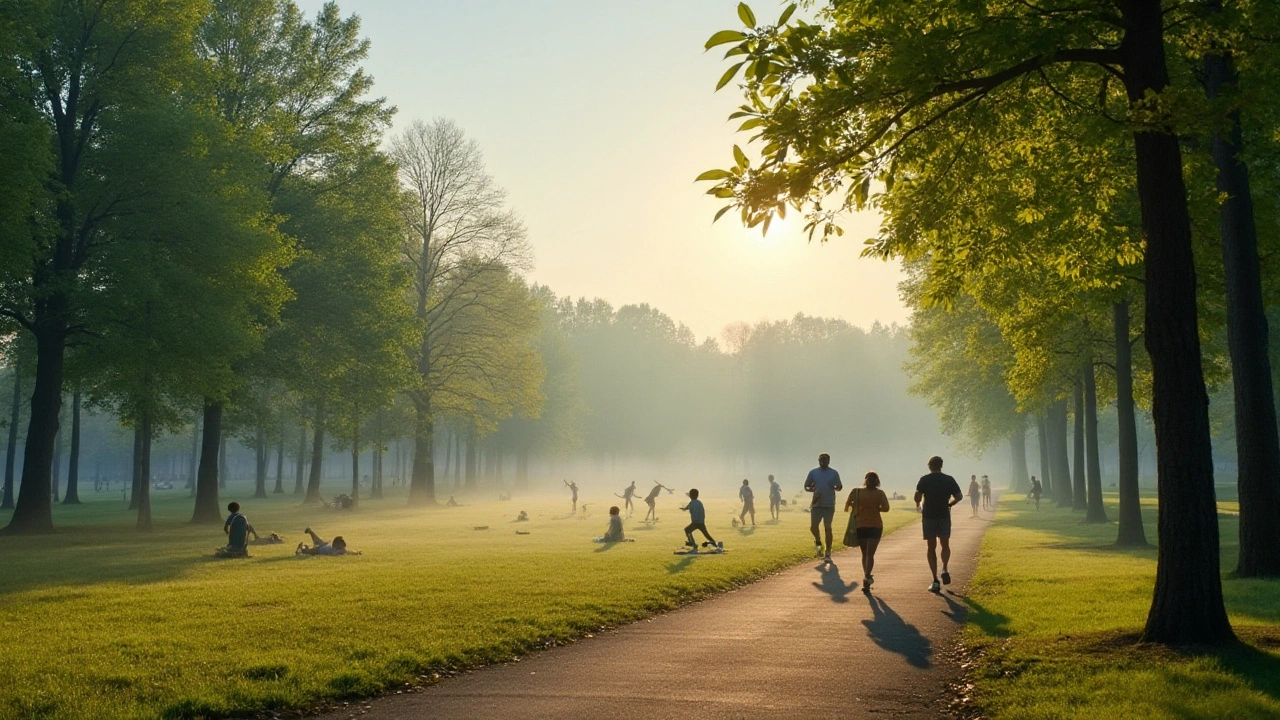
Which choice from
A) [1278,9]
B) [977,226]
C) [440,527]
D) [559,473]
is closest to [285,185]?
[440,527]

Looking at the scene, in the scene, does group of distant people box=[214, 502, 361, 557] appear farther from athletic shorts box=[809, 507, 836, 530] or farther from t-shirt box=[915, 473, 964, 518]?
t-shirt box=[915, 473, 964, 518]

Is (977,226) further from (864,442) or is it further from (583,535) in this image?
(864,442)

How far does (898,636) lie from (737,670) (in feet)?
9.90

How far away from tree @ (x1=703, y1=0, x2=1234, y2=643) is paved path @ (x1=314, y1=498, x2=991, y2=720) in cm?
272

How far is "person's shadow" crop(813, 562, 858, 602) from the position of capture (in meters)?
16.2

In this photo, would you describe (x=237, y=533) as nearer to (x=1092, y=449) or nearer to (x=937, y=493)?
(x=937, y=493)

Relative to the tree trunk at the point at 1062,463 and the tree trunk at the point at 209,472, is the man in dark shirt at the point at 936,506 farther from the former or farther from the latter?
the tree trunk at the point at 1062,463

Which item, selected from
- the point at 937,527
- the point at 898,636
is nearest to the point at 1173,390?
the point at 898,636

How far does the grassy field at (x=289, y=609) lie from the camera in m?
9.17

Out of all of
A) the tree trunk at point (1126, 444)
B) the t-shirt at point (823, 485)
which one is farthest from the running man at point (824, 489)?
the tree trunk at point (1126, 444)

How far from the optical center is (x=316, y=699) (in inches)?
350

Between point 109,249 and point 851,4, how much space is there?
25966mm

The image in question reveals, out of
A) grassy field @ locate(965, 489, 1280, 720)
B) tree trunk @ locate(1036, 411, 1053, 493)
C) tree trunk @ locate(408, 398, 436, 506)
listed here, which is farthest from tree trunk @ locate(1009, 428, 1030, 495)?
grassy field @ locate(965, 489, 1280, 720)

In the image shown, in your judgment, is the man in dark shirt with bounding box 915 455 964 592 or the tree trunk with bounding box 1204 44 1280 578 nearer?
the tree trunk with bounding box 1204 44 1280 578
